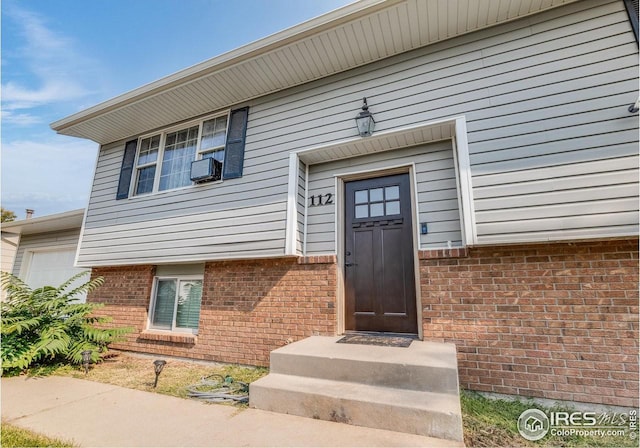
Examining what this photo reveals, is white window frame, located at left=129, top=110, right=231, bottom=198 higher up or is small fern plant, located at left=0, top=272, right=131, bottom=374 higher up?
white window frame, located at left=129, top=110, right=231, bottom=198

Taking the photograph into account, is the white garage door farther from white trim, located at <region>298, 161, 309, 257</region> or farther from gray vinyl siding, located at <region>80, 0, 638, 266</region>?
white trim, located at <region>298, 161, 309, 257</region>

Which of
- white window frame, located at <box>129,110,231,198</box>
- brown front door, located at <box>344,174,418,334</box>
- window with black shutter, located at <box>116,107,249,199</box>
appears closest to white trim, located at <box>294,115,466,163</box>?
brown front door, located at <box>344,174,418,334</box>

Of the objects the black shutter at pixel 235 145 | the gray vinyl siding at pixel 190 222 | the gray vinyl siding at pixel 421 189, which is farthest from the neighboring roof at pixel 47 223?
the gray vinyl siding at pixel 421 189

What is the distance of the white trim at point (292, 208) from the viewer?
361 centimetres

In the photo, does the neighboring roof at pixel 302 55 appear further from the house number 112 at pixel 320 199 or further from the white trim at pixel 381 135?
the house number 112 at pixel 320 199

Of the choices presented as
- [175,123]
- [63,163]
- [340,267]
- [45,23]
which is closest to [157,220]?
[175,123]

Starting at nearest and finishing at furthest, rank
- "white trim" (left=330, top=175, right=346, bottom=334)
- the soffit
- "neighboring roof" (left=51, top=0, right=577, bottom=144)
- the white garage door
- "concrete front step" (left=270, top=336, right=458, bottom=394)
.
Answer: "concrete front step" (left=270, top=336, right=458, bottom=394), "neighboring roof" (left=51, top=0, right=577, bottom=144), the soffit, "white trim" (left=330, top=175, right=346, bottom=334), the white garage door

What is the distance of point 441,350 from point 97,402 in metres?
3.32

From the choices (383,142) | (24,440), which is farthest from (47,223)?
(383,142)

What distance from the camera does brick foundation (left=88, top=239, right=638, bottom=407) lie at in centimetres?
241

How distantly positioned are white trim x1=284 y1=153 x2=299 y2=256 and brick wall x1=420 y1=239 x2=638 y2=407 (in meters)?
1.82

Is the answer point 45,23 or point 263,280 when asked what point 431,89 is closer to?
point 263,280

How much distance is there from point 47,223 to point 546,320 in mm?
9517

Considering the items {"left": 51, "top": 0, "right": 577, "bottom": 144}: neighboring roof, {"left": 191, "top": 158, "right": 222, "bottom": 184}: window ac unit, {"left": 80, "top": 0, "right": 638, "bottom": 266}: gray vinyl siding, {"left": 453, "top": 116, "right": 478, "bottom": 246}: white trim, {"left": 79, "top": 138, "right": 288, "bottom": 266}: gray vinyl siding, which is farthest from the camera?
{"left": 191, "top": 158, "right": 222, "bottom": 184}: window ac unit
